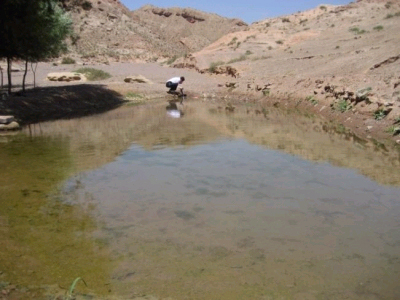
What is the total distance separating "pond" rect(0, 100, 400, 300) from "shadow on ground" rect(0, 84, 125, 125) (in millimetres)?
5509

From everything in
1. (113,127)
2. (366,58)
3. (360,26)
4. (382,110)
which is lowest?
(113,127)

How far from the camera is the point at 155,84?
1169 inches

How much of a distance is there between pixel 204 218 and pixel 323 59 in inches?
932

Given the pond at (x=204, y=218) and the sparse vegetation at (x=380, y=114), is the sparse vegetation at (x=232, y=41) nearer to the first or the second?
the sparse vegetation at (x=380, y=114)

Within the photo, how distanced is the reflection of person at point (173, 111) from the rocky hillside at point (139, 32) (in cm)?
3278

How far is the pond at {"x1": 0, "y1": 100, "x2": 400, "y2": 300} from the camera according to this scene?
14.9 ft

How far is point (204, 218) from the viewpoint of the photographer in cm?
626

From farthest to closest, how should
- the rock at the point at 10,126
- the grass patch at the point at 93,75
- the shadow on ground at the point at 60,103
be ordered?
the grass patch at the point at 93,75, the shadow on ground at the point at 60,103, the rock at the point at 10,126

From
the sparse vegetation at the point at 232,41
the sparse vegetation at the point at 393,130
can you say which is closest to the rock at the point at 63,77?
the sparse vegetation at the point at 232,41

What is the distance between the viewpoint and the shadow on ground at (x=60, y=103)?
1734 cm

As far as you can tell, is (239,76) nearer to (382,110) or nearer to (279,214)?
(382,110)

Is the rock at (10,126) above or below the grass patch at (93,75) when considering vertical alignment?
below

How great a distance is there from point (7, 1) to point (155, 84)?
16145mm

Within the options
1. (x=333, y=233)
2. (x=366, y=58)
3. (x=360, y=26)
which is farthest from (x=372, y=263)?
(x=360, y=26)
